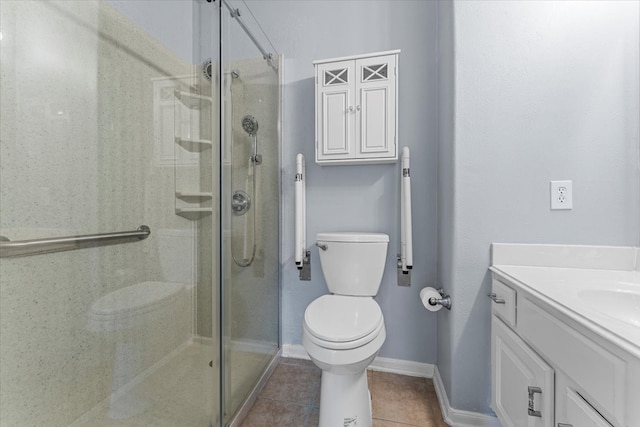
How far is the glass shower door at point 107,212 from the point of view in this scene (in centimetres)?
75

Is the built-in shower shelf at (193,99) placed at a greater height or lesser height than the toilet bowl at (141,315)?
greater

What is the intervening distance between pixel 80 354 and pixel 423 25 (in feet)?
7.04

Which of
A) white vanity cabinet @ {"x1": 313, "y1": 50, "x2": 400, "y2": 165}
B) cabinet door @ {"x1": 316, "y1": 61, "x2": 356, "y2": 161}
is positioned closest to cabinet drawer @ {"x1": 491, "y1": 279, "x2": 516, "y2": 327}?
white vanity cabinet @ {"x1": 313, "y1": 50, "x2": 400, "y2": 165}

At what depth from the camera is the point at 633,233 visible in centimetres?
104

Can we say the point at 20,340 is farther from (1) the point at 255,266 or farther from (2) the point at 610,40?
(2) the point at 610,40

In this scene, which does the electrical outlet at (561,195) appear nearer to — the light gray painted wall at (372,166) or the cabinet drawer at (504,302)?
the cabinet drawer at (504,302)

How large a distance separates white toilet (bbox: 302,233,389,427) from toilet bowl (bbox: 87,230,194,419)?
1.74 feet

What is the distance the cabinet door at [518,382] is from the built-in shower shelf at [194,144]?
135 cm

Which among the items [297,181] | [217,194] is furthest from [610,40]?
[217,194]

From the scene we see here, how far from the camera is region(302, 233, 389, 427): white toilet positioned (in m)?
1.00

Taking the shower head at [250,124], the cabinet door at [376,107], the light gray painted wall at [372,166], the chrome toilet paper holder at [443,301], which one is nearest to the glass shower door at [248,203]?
the shower head at [250,124]

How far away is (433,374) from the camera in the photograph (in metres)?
1.54

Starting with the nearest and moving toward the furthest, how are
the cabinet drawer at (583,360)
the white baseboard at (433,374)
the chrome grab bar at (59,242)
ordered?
the cabinet drawer at (583,360), the chrome grab bar at (59,242), the white baseboard at (433,374)

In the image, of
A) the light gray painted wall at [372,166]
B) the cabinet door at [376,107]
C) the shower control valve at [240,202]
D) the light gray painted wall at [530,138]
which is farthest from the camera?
the light gray painted wall at [372,166]
